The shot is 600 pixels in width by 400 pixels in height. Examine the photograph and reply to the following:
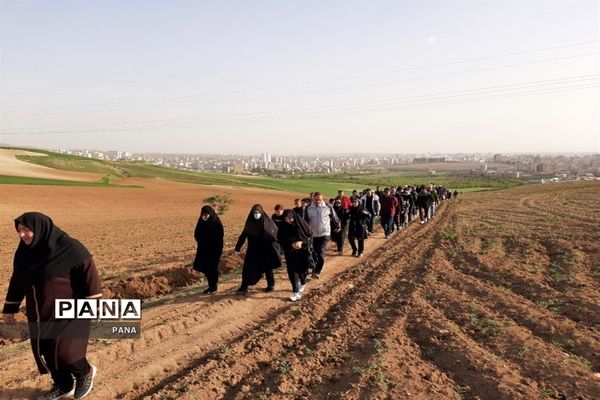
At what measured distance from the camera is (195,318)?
679cm

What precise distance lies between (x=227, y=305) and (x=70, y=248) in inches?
145

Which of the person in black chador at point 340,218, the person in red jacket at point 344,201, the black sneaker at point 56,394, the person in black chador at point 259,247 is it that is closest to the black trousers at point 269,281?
the person in black chador at point 259,247

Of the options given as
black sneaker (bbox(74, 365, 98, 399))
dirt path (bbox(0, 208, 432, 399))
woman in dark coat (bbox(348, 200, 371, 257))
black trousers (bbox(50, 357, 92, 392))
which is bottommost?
dirt path (bbox(0, 208, 432, 399))

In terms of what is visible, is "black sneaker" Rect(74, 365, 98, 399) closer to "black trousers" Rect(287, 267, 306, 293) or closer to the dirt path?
the dirt path

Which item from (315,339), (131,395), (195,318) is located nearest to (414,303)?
(315,339)

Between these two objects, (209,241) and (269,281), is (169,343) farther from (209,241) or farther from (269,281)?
(269,281)

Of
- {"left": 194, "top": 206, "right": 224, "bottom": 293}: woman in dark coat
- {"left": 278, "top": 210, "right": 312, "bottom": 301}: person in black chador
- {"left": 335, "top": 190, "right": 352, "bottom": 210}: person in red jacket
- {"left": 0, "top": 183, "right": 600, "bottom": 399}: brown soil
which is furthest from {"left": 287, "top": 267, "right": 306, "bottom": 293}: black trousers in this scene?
{"left": 335, "top": 190, "right": 352, "bottom": 210}: person in red jacket

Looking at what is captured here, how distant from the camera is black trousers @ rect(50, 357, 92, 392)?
432cm

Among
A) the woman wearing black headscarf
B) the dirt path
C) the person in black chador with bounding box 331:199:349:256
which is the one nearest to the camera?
the woman wearing black headscarf

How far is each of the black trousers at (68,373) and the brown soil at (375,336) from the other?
1.05 feet

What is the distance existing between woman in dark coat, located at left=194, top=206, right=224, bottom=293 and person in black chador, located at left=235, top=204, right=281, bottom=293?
1.34ft

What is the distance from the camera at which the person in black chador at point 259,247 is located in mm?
8016

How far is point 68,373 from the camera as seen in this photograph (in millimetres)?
4398

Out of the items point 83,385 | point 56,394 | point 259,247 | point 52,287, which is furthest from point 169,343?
point 259,247
